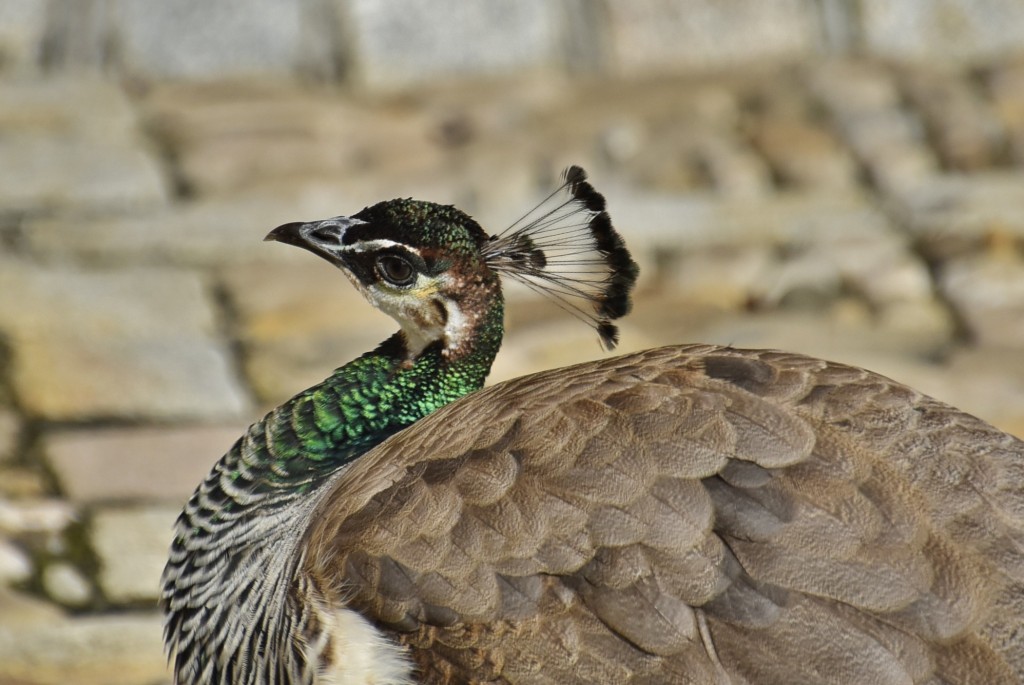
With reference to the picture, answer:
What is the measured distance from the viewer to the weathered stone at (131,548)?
11.9 feet

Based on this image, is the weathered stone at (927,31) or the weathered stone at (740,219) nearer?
the weathered stone at (740,219)

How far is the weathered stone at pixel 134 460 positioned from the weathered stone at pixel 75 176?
1.98 m

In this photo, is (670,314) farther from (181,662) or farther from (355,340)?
(181,662)

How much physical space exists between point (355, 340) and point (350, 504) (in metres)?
2.79

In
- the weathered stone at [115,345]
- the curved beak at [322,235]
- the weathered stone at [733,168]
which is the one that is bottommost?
the weathered stone at [115,345]

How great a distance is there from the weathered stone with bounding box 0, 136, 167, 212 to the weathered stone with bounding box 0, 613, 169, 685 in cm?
305

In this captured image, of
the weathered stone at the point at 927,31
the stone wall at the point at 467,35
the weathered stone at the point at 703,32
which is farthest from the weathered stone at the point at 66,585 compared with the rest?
the weathered stone at the point at 927,31

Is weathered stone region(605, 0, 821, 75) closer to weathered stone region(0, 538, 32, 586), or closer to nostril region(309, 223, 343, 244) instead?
weathered stone region(0, 538, 32, 586)

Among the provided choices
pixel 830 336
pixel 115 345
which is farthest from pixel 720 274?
pixel 115 345

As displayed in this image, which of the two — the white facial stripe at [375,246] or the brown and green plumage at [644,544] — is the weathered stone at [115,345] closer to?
the white facial stripe at [375,246]

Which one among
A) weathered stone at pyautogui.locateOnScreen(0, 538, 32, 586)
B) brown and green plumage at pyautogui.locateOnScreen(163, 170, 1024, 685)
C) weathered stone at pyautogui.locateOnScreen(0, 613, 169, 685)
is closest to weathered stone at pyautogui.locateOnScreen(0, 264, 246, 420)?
weathered stone at pyautogui.locateOnScreen(0, 538, 32, 586)

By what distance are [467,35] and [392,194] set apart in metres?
1.74

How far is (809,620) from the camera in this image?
2051mm

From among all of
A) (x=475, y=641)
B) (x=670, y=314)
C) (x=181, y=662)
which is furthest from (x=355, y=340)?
(x=475, y=641)
